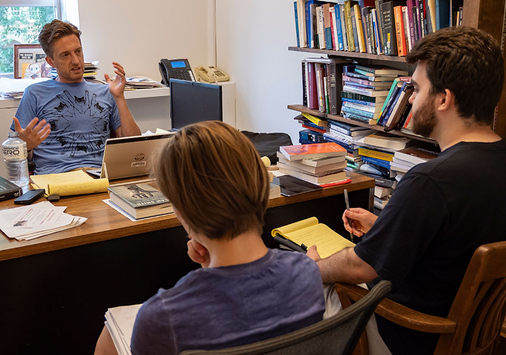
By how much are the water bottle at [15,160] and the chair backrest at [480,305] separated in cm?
169

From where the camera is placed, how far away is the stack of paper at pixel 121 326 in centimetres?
124

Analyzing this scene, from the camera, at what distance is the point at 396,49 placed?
2.58 meters

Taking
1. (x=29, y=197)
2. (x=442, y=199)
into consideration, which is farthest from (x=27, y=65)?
(x=442, y=199)

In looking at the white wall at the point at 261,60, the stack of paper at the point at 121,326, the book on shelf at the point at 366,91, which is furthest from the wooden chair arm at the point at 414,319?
the white wall at the point at 261,60

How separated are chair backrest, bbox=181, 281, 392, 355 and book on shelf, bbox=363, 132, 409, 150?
1.80 metres

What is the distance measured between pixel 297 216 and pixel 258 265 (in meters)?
1.21

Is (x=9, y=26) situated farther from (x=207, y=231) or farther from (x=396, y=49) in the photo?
(x=207, y=231)

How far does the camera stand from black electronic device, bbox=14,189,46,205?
1940mm

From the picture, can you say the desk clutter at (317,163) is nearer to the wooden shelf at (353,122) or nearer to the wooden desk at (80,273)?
the wooden desk at (80,273)

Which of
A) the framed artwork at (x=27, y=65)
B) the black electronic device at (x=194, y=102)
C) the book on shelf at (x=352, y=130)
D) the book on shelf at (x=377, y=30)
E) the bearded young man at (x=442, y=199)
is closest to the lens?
the bearded young man at (x=442, y=199)

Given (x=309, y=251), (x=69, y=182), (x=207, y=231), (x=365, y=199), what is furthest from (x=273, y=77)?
(x=207, y=231)

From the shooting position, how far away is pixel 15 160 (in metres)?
2.17

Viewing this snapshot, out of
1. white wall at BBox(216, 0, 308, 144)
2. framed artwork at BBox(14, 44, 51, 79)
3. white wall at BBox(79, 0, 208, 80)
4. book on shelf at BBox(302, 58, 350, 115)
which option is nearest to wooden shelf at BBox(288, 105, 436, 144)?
book on shelf at BBox(302, 58, 350, 115)

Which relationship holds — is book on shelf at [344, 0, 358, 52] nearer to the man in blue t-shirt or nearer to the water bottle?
the man in blue t-shirt
